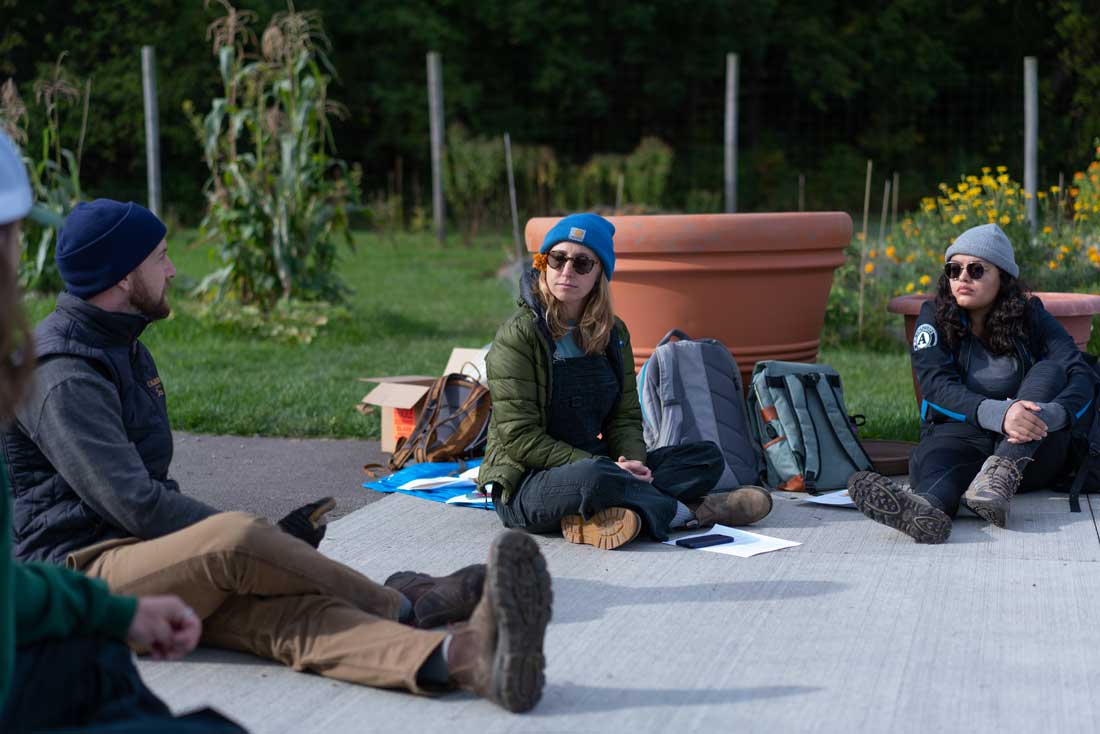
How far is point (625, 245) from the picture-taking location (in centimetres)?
585

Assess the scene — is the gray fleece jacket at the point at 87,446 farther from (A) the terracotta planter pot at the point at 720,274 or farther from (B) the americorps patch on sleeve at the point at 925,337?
(B) the americorps patch on sleeve at the point at 925,337

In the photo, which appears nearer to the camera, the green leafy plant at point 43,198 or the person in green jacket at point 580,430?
the person in green jacket at point 580,430

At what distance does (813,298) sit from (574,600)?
115 inches

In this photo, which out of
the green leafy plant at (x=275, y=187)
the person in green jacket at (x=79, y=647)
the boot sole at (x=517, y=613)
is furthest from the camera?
the green leafy plant at (x=275, y=187)

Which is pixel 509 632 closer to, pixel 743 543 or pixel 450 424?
pixel 743 543

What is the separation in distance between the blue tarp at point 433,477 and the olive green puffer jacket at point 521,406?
0.52 metres

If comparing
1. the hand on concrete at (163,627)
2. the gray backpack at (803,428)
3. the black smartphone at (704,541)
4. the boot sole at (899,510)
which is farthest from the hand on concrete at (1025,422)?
the hand on concrete at (163,627)

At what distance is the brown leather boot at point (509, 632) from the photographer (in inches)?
105

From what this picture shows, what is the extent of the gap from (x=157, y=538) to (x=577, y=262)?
189 centimetres

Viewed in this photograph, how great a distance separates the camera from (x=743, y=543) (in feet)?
14.2

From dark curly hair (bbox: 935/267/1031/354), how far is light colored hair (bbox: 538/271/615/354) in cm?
140

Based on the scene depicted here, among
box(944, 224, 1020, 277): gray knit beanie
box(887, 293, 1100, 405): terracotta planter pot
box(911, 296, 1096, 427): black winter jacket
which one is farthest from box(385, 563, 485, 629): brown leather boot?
box(887, 293, 1100, 405): terracotta planter pot

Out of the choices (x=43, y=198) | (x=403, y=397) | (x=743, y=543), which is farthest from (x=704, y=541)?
(x=43, y=198)

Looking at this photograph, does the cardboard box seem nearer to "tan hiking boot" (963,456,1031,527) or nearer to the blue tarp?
the blue tarp
